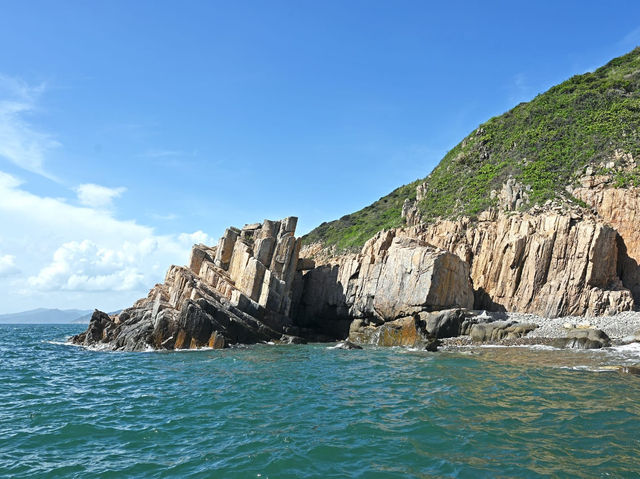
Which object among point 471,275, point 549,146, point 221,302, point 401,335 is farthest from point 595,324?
point 549,146

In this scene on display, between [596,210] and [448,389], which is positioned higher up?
[596,210]

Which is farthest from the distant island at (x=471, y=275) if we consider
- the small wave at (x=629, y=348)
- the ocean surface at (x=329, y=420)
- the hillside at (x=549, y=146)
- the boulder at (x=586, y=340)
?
the ocean surface at (x=329, y=420)

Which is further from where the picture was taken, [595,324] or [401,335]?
[401,335]

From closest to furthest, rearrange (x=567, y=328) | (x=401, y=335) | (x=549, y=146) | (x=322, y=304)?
(x=567, y=328) → (x=401, y=335) → (x=322, y=304) → (x=549, y=146)

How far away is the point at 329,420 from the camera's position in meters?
16.5

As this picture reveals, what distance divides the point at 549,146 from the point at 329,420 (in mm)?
60261

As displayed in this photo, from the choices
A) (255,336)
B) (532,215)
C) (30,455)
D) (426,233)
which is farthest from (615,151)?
(30,455)

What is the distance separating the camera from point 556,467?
38.3 feet

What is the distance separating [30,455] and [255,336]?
29928mm

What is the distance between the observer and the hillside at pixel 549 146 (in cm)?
5469

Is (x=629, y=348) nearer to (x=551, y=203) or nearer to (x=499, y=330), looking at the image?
(x=499, y=330)

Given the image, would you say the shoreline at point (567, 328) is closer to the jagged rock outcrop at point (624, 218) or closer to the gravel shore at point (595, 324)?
the gravel shore at point (595, 324)

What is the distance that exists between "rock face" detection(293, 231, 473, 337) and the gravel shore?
714cm

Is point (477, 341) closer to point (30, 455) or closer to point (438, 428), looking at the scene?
point (438, 428)
